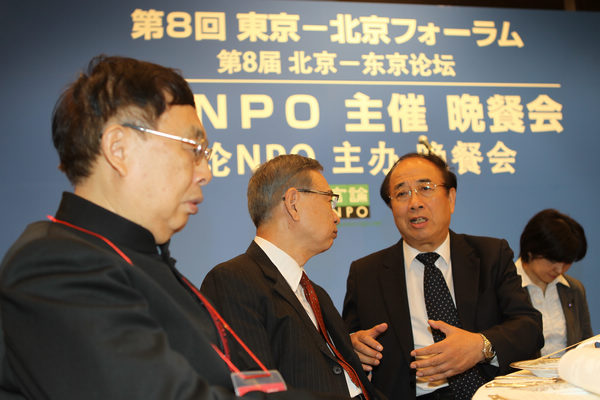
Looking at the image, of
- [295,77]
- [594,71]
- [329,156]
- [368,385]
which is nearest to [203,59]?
[295,77]

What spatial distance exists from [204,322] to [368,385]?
1.01m

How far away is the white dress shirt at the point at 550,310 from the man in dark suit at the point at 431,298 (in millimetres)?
1058

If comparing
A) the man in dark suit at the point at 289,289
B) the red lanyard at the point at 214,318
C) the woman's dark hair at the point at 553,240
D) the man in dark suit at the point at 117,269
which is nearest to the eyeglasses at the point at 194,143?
the man in dark suit at the point at 117,269

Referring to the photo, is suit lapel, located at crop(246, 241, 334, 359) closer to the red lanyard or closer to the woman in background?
the red lanyard

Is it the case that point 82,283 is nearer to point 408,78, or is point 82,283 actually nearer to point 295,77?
point 295,77

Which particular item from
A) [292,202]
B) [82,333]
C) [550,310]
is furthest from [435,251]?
[82,333]

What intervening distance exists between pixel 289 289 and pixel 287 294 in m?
0.04

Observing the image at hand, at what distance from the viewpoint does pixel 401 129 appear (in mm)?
3912

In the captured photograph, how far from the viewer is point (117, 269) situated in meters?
1.03

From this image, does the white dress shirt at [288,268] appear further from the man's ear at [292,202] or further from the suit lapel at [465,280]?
the suit lapel at [465,280]

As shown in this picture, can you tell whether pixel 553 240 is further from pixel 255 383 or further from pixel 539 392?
pixel 255 383

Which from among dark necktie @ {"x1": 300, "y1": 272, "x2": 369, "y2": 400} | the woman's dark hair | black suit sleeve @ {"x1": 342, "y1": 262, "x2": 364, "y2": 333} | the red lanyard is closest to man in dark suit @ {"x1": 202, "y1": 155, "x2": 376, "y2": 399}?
dark necktie @ {"x1": 300, "y1": 272, "x2": 369, "y2": 400}

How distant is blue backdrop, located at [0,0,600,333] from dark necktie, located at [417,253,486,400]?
1229 mm

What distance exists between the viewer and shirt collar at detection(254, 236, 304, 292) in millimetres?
2121
